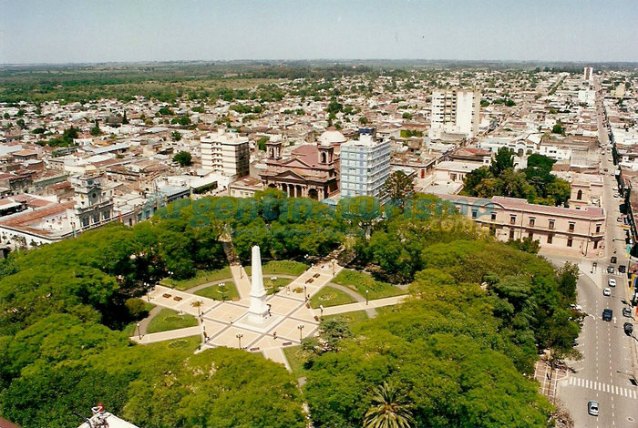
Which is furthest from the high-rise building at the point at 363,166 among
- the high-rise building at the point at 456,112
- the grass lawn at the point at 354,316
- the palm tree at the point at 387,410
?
the high-rise building at the point at 456,112

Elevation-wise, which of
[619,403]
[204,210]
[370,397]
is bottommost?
[619,403]

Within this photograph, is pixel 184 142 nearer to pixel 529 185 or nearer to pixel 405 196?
pixel 405 196

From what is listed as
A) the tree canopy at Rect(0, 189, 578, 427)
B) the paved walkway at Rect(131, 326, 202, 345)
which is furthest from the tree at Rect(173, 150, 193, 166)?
the paved walkway at Rect(131, 326, 202, 345)

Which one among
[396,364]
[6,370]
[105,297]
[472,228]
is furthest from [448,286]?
[6,370]

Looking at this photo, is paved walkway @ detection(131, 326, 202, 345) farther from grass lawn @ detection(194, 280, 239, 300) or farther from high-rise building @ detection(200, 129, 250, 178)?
high-rise building @ detection(200, 129, 250, 178)

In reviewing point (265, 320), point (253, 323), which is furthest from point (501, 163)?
point (253, 323)

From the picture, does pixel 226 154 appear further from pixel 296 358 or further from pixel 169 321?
pixel 296 358
